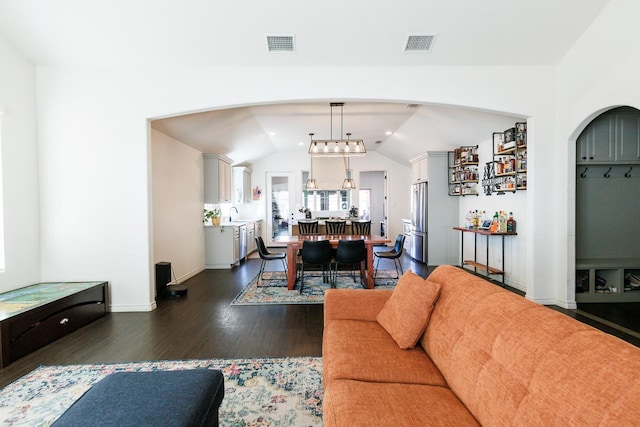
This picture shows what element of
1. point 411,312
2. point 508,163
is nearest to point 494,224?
point 508,163

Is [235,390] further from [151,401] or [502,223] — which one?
[502,223]

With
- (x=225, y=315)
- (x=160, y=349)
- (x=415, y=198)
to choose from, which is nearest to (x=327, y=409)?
(x=160, y=349)

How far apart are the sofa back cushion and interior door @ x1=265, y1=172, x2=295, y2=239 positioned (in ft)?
26.4

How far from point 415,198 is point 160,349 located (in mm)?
5946

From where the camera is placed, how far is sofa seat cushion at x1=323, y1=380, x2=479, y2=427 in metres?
1.19

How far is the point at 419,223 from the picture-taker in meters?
6.96

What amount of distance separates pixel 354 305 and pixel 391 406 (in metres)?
1.11

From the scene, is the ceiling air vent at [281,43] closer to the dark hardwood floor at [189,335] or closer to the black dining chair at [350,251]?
the black dining chair at [350,251]

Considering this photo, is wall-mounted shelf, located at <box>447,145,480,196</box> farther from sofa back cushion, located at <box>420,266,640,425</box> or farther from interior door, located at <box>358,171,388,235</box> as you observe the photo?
interior door, located at <box>358,171,388,235</box>

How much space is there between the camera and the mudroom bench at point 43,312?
2.63m

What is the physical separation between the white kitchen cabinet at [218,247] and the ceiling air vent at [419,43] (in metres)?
4.79

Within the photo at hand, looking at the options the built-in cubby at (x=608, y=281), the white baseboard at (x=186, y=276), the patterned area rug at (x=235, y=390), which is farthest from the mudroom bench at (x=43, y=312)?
the built-in cubby at (x=608, y=281)

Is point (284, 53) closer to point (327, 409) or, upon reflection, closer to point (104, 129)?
point (104, 129)

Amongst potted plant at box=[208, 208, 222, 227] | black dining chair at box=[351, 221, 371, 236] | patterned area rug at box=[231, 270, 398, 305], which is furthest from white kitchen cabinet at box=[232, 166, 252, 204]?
black dining chair at box=[351, 221, 371, 236]
